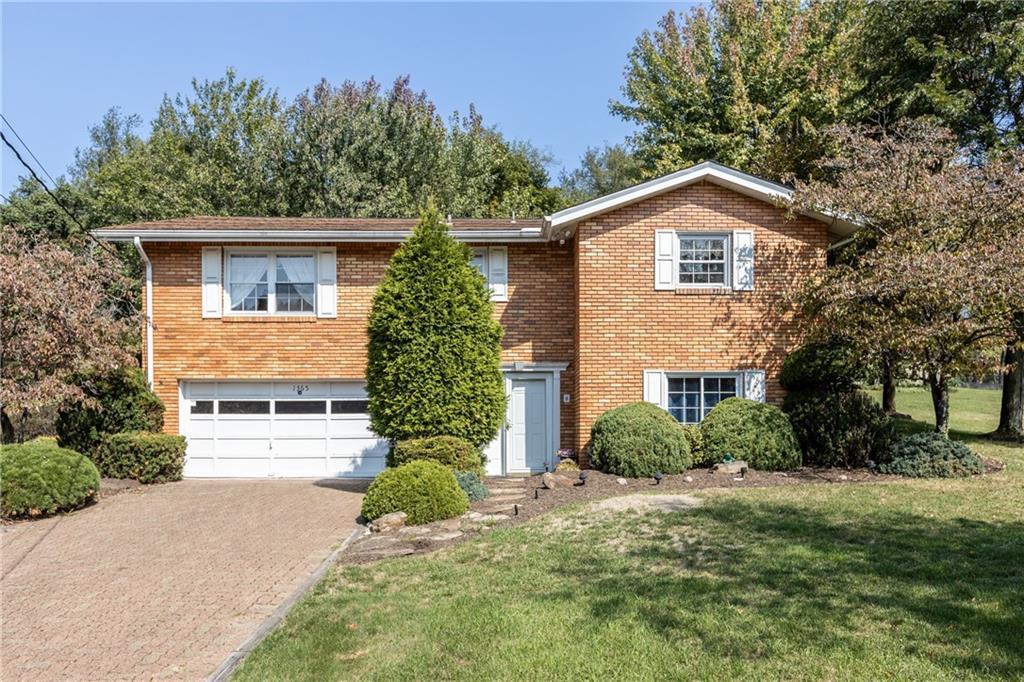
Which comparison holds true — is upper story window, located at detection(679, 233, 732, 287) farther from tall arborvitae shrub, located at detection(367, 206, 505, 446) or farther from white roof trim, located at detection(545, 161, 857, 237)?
tall arborvitae shrub, located at detection(367, 206, 505, 446)

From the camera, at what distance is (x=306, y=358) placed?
53.9 ft

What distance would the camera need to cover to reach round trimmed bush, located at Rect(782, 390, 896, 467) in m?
13.2

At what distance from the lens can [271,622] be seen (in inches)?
255

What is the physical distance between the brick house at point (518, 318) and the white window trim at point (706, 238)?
28 millimetres

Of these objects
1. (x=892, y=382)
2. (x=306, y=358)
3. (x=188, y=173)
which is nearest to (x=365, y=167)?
(x=188, y=173)

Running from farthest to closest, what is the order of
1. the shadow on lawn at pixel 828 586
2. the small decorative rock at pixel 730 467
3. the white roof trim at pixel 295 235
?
the white roof trim at pixel 295 235
the small decorative rock at pixel 730 467
the shadow on lawn at pixel 828 586

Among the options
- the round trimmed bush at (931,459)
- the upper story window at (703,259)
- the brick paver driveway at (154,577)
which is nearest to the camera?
the brick paver driveway at (154,577)

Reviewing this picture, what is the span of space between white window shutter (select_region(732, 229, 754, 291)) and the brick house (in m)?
0.03

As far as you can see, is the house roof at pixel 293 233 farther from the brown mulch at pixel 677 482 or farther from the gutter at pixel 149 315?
the brown mulch at pixel 677 482

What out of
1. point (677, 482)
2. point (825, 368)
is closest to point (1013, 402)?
point (825, 368)

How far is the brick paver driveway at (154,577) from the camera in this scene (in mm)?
5906

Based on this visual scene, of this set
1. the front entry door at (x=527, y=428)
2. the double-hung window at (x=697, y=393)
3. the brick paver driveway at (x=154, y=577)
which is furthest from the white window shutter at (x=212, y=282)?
the double-hung window at (x=697, y=393)

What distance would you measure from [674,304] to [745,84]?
14854 mm

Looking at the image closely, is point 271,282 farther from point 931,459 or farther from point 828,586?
point 828,586
